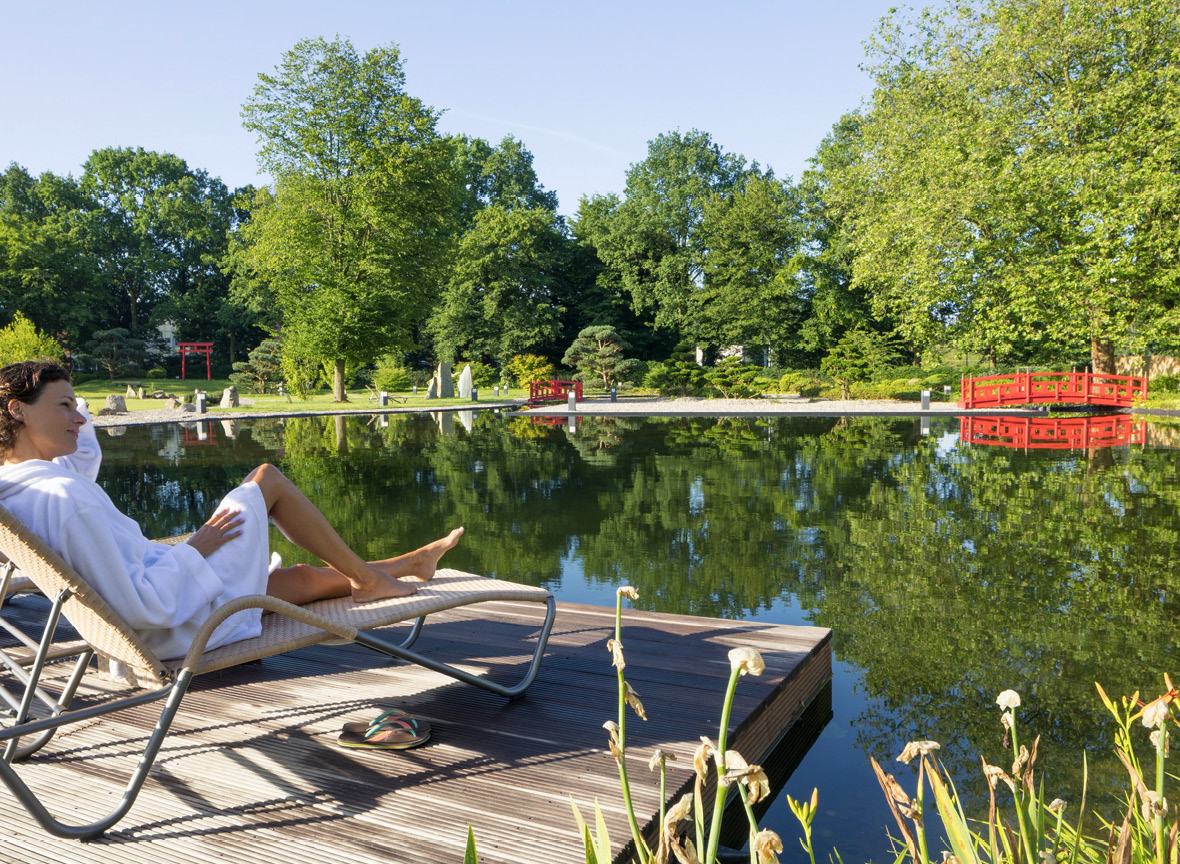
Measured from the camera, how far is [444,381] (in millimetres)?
30031

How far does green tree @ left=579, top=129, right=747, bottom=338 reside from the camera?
37.4 m

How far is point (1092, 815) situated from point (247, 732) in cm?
264

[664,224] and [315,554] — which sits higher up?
[664,224]

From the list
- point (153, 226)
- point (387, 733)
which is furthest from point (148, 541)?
point (153, 226)

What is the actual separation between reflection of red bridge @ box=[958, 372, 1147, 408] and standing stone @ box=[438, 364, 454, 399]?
17.1 m

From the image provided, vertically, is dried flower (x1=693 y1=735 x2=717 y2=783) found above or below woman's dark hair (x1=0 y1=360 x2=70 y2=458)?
below

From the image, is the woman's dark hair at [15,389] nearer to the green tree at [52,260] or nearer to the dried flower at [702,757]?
the dried flower at [702,757]

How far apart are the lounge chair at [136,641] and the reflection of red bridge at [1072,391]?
21.2 m

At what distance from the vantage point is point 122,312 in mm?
46969

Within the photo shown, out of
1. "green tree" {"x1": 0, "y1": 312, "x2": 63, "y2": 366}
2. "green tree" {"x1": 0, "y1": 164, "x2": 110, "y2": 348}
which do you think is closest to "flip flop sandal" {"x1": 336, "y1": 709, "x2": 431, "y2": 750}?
"green tree" {"x1": 0, "y1": 312, "x2": 63, "y2": 366}

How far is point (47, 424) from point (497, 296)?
34866mm

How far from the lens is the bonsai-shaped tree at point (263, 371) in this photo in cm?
→ 3497

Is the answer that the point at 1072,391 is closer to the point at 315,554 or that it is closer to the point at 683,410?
the point at 683,410

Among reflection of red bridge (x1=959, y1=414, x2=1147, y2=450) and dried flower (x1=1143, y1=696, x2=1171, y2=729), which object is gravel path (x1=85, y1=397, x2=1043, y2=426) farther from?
dried flower (x1=1143, y1=696, x2=1171, y2=729)
